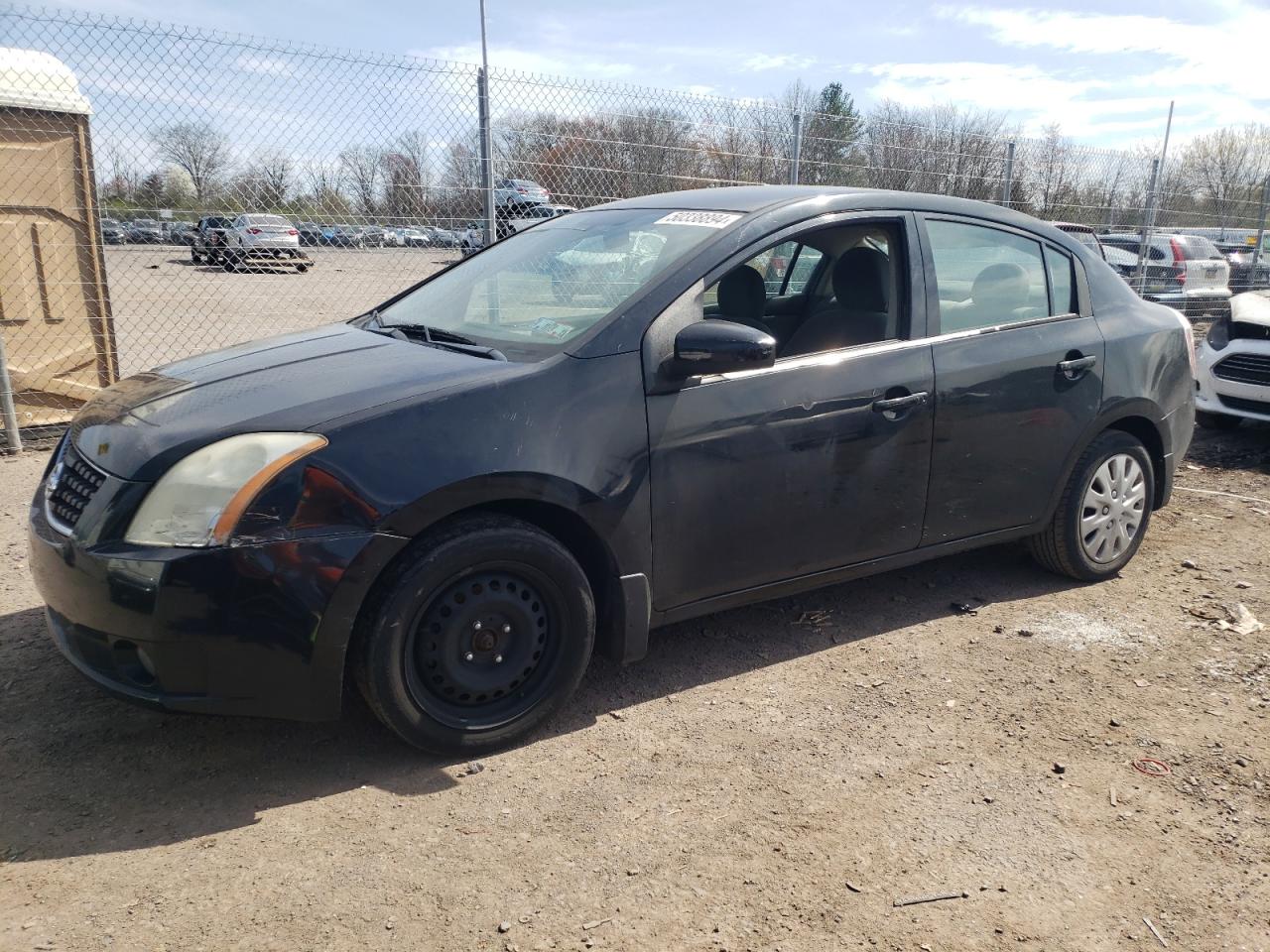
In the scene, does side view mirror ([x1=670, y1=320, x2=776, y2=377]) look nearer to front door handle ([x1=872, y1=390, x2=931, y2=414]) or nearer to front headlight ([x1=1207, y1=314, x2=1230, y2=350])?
front door handle ([x1=872, y1=390, x2=931, y2=414])

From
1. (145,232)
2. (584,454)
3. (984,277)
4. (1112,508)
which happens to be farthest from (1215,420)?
(145,232)

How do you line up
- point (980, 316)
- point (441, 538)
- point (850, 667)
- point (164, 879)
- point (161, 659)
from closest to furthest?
point (164, 879), point (161, 659), point (441, 538), point (850, 667), point (980, 316)

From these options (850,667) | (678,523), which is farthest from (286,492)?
(850,667)

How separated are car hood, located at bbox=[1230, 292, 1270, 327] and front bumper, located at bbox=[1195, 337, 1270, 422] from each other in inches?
6.1

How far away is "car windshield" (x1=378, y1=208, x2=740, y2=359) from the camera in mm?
3338

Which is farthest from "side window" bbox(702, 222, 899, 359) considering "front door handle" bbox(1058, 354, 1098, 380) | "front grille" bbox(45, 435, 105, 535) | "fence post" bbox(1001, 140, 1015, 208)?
"fence post" bbox(1001, 140, 1015, 208)

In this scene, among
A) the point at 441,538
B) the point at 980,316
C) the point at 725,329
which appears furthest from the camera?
the point at 980,316

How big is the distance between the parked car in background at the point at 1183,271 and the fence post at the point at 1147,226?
0.15 feet

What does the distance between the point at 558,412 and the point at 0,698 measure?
2.16 meters

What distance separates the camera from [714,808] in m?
2.79

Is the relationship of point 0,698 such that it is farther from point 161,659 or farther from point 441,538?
point 441,538

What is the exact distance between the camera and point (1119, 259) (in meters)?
13.3

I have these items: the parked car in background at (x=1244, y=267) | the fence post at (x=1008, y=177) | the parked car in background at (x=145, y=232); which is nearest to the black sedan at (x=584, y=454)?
the parked car in background at (x=145, y=232)

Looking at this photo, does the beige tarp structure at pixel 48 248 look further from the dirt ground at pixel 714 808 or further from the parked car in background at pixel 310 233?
the dirt ground at pixel 714 808
